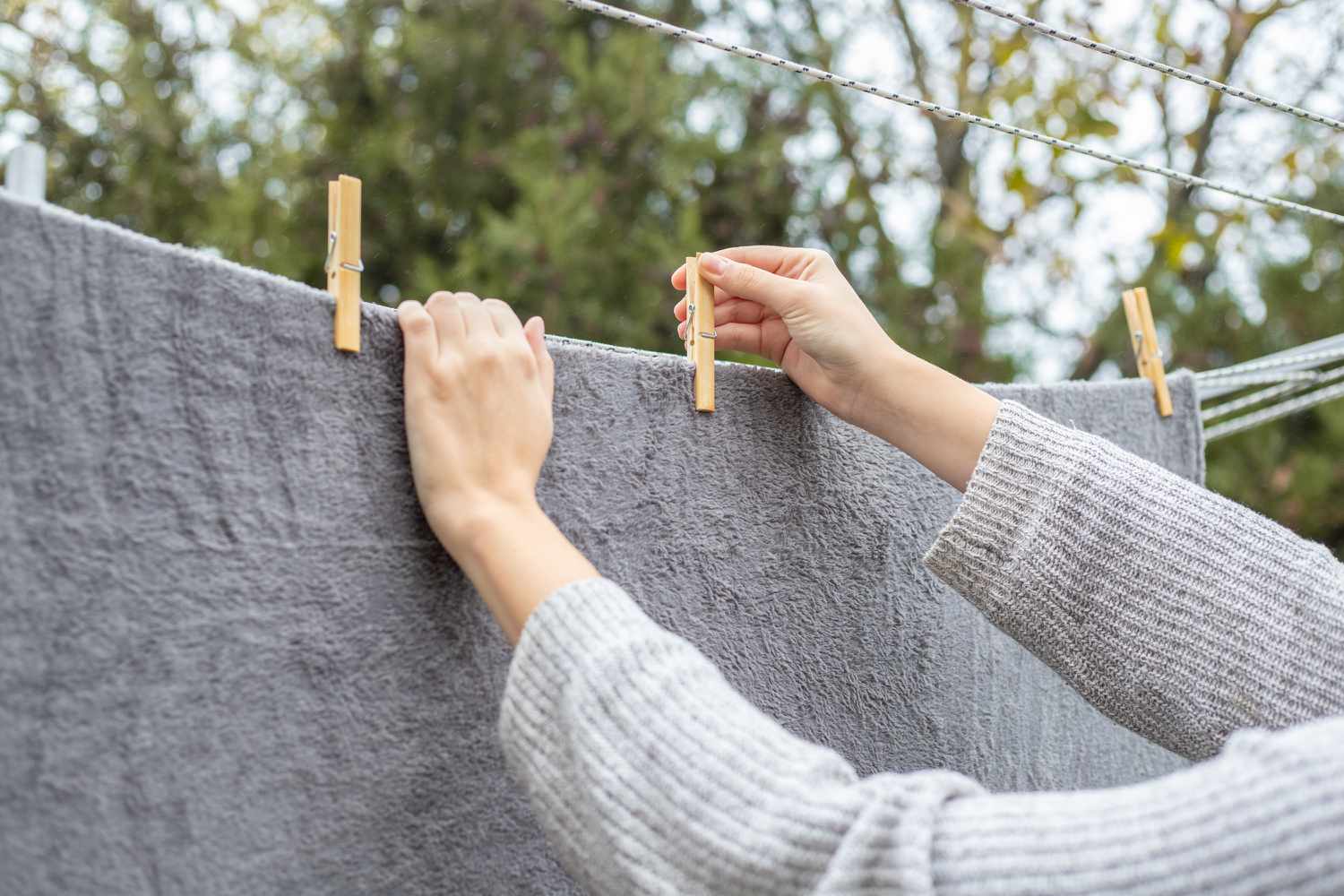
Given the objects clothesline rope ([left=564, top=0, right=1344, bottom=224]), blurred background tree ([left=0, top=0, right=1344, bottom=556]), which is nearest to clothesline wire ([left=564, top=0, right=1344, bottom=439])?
clothesline rope ([left=564, top=0, right=1344, bottom=224])

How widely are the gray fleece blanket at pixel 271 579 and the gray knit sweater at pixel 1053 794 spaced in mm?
78

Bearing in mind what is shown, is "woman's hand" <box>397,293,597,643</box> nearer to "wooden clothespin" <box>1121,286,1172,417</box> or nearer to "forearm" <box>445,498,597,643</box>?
"forearm" <box>445,498,597,643</box>

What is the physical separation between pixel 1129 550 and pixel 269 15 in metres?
3.73

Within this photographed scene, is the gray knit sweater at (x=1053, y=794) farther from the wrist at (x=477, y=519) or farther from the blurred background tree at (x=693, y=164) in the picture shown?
the blurred background tree at (x=693, y=164)

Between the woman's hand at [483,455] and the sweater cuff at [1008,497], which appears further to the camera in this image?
the sweater cuff at [1008,497]

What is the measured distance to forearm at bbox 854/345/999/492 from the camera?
82 cm

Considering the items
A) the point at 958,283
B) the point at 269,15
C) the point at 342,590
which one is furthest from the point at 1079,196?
the point at 342,590

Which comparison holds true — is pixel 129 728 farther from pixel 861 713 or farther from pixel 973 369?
pixel 973 369

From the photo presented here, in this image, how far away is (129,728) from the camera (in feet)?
1.69

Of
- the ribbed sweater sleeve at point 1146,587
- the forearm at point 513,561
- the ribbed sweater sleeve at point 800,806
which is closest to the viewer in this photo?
the ribbed sweater sleeve at point 800,806

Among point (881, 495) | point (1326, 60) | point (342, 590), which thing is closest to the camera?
point (342, 590)

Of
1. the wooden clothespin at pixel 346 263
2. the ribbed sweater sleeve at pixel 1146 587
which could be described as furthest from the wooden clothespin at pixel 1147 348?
the wooden clothespin at pixel 346 263

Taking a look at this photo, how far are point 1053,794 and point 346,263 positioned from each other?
440 millimetres

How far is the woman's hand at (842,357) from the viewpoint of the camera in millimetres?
809
